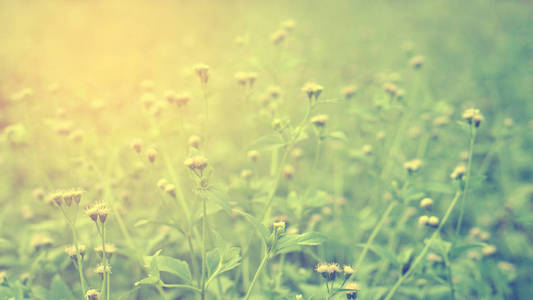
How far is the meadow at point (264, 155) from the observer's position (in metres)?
1.76

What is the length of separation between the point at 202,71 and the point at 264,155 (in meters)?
1.95

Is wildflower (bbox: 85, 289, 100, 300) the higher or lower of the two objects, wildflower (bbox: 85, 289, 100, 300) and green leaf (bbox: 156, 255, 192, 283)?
the lower

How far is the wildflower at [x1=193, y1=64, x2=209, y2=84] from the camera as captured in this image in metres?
1.71

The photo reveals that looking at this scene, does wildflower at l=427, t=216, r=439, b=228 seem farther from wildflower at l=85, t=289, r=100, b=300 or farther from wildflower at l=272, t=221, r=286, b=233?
wildflower at l=85, t=289, r=100, b=300

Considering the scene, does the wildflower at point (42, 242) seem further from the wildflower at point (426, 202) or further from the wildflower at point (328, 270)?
the wildflower at point (426, 202)

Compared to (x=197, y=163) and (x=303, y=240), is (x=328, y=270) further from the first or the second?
(x=197, y=163)

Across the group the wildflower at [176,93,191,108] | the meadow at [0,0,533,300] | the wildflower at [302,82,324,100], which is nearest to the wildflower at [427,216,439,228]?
the meadow at [0,0,533,300]

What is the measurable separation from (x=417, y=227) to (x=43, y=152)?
9.34 feet

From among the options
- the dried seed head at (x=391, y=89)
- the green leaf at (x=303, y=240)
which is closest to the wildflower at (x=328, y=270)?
the green leaf at (x=303, y=240)

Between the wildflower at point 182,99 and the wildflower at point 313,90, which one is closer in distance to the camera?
the wildflower at point 313,90

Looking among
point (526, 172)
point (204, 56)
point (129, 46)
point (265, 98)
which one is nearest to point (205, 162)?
A: point (265, 98)

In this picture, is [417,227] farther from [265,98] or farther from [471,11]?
[471,11]

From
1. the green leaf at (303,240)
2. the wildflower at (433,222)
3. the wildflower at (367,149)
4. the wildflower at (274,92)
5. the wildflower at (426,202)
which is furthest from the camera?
the wildflower at (367,149)

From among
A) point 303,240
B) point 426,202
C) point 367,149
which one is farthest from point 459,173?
point 303,240
